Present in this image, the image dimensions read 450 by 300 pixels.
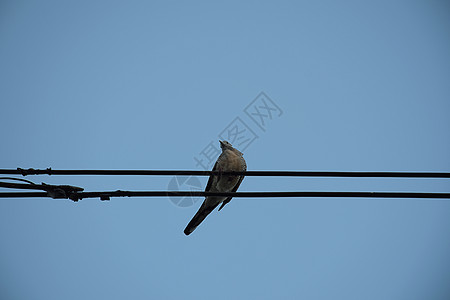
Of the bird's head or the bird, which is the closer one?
the bird

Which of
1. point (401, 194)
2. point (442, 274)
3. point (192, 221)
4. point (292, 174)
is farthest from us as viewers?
point (442, 274)

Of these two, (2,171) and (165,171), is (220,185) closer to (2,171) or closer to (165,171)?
(165,171)

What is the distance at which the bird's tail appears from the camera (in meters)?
7.68

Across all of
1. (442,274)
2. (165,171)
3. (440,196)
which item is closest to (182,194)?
(165,171)

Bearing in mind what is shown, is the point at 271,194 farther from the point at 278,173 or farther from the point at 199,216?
the point at 199,216

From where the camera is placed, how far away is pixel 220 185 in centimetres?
784

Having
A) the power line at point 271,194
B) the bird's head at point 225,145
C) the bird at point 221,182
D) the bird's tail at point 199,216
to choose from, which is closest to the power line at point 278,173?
the power line at point 271,194

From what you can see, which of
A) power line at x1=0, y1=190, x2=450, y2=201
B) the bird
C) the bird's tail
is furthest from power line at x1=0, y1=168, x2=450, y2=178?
the bird's tail

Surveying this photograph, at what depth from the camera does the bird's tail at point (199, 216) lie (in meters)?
7.68

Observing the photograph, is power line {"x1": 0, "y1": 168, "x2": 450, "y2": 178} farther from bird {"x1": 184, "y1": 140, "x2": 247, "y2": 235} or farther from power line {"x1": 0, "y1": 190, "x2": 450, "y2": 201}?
bird {"x1": 184, "y1": 140, "x2": 247, "y2": 235}

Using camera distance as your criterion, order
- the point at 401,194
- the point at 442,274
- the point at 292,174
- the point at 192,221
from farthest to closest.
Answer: the point at 442,274
the point at 192,221
the point at 292,174
the point at 401,194

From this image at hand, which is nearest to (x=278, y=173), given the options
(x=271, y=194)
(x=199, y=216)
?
(x=271, y=194)

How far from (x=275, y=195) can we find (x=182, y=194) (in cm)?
124

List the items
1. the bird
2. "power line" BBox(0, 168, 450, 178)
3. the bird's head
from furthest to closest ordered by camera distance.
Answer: the bird's head
the bird
"power line" BBox(0, 168, 450, 178)
